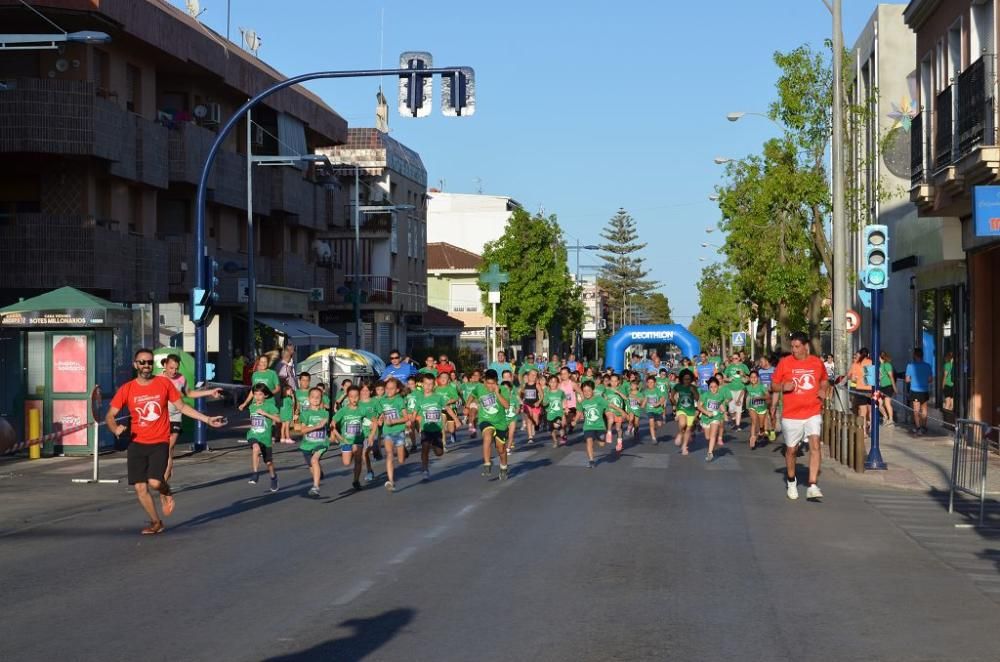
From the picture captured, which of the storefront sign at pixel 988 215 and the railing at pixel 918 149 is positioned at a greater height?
the railing at pixel 918 149

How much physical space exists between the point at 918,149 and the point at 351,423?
11.9m

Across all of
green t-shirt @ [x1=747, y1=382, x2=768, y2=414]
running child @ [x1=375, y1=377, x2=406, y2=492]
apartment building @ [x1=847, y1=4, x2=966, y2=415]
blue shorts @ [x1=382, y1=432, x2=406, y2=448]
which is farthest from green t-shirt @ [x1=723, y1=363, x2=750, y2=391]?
running child @ [x1=375, y1=377, x2=406, y2=492]

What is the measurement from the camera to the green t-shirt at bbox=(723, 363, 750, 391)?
28281 mm

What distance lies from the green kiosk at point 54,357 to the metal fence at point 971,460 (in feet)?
44.4

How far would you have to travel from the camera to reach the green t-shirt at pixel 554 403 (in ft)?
87.8

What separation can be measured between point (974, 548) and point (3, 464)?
1513cm

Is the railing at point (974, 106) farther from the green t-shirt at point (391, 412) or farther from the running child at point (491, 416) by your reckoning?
the green t-shirt at point (391, 412)

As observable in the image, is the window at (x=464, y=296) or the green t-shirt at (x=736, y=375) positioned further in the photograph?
the window at (x=464, y=296)

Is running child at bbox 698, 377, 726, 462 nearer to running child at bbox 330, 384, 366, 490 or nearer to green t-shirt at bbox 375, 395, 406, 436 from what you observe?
green t-shirt at bbox 375, 395, 406, 436

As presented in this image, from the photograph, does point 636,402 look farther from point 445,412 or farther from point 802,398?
point 802,398

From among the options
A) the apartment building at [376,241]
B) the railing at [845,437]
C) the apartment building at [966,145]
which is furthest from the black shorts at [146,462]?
the apartment building at [376,241]

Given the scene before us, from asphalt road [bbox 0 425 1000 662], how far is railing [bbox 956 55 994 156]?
5.88 m

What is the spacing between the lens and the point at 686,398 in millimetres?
25312

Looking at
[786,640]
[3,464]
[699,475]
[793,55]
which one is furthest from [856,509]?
[793,55]
